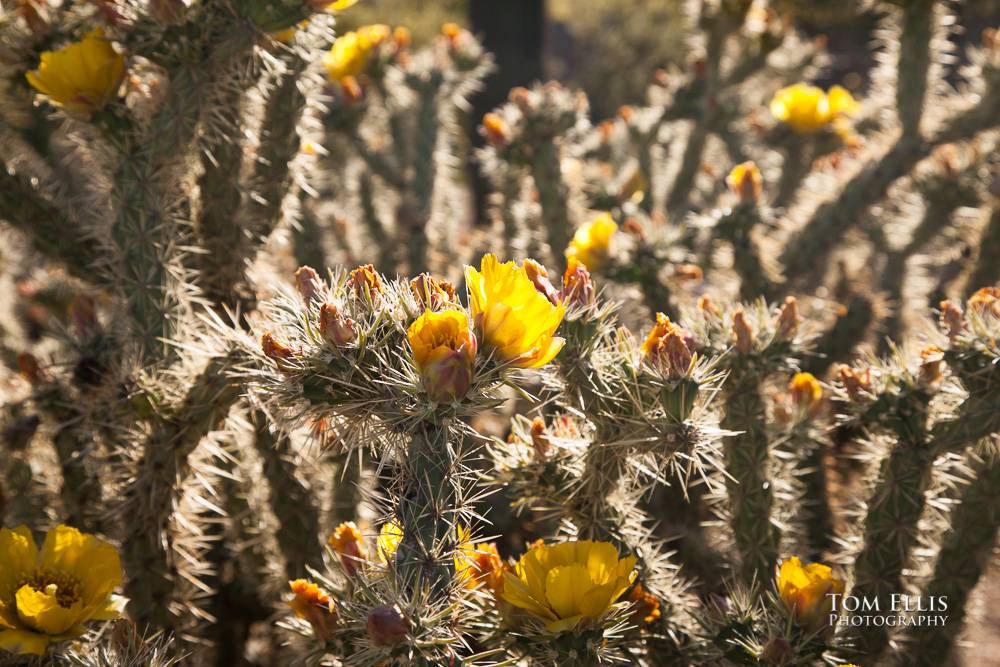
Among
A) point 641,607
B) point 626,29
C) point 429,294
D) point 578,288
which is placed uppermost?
point 429,294

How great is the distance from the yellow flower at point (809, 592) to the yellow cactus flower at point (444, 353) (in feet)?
2.62

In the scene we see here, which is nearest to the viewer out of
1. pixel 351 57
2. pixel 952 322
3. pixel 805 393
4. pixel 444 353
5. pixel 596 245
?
pixel 444 353

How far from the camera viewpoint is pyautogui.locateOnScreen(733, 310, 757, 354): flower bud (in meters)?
1.84

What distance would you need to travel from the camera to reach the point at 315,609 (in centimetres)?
144

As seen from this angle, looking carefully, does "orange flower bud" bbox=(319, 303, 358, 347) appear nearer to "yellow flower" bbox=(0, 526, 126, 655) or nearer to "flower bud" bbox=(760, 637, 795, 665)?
"yellow flower" bbox=(0, 526, 126, 655)

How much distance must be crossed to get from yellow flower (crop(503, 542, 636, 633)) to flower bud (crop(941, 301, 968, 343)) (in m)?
0.99

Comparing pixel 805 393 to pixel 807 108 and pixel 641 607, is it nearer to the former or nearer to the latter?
pixel 641 607

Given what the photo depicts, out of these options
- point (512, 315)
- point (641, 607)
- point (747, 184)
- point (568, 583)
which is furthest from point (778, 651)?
point (747, 184)

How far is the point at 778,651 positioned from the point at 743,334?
29.4 inches

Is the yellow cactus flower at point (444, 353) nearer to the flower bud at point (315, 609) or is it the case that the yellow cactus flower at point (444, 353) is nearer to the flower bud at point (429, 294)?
the flower bud at point (429, 294)

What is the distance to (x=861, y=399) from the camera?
179cm

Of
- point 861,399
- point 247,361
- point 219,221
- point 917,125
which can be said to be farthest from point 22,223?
point 917,125

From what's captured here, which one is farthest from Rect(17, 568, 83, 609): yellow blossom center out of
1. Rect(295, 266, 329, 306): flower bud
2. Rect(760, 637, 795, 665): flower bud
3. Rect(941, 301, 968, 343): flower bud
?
Rect(941, 301, 968, 343): flower bud

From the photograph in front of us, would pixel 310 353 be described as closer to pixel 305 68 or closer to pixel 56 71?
pixel 56 71
